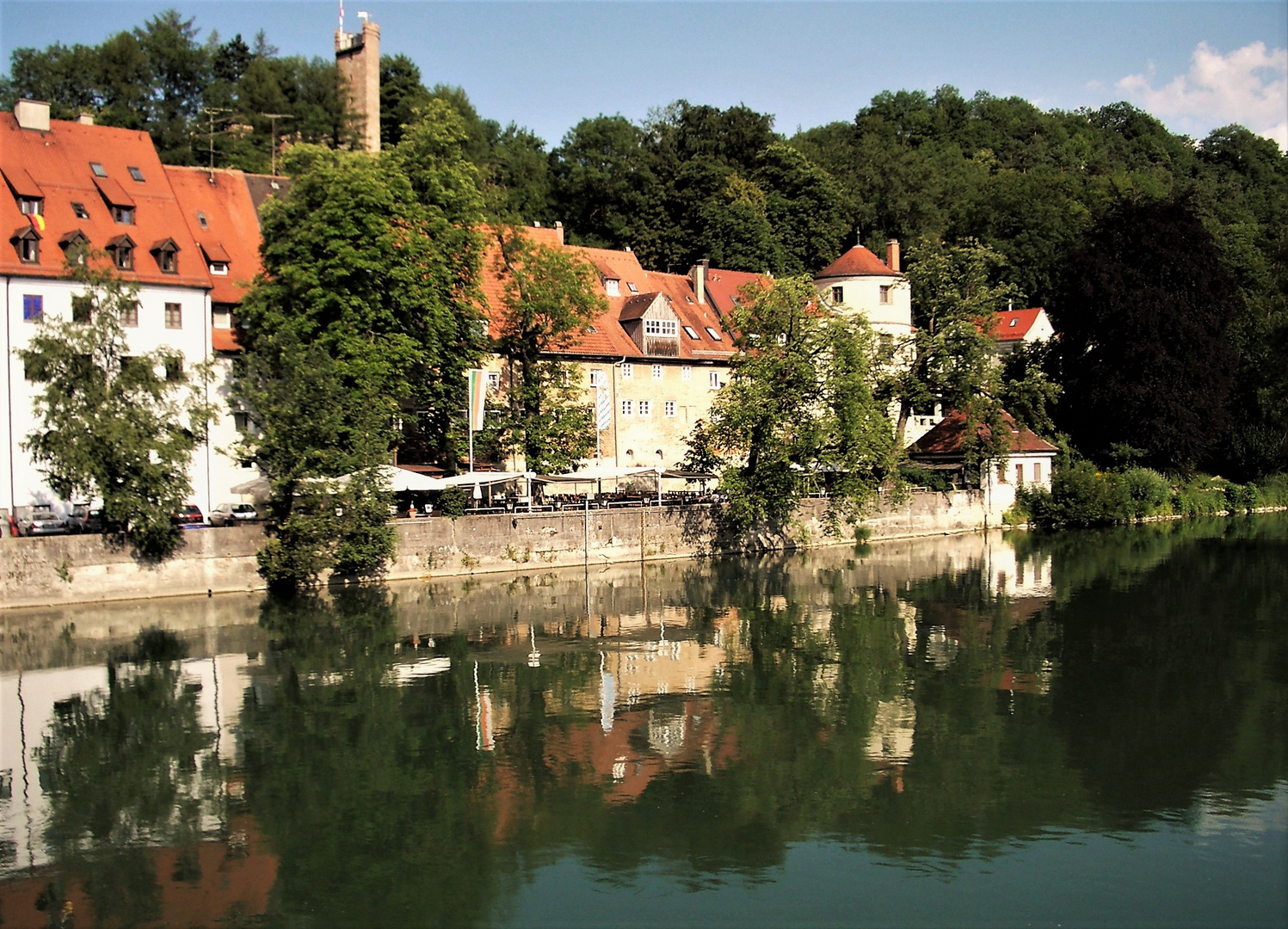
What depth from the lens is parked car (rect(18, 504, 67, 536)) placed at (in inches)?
1394

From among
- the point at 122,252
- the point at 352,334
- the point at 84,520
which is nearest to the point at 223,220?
the point at 122,252

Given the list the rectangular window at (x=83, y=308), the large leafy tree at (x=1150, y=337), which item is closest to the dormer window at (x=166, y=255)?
the rectangular window at (x=83, y=308)

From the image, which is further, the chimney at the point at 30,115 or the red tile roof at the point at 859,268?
the red tile roof at the point at 859,268

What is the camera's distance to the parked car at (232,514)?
38312 millimetres

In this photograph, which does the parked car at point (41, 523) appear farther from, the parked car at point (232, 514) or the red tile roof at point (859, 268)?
the red tile roof at point (859, 268)

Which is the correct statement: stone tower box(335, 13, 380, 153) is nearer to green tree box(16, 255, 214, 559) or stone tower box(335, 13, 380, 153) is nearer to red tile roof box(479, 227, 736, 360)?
red tile roof box(479, 227, 736, 360)

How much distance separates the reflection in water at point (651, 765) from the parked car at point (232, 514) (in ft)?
22.7

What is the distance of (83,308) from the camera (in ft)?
109

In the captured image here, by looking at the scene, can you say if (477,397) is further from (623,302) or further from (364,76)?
(364,76)

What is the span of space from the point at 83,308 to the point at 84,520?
23.7 ft

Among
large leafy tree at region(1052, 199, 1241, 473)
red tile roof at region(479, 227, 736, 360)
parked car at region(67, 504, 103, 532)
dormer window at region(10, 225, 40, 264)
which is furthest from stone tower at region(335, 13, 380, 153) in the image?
large leafy tree at region(1052, 199, 1241, 473)

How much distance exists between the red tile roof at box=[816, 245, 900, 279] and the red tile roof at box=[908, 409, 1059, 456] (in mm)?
7604

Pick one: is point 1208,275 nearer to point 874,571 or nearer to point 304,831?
point 874,571

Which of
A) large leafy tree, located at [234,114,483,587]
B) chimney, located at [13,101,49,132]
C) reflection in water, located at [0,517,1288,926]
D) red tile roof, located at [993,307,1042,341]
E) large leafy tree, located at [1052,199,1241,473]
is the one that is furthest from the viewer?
red tile roof, located at [993,307,1042,341]
